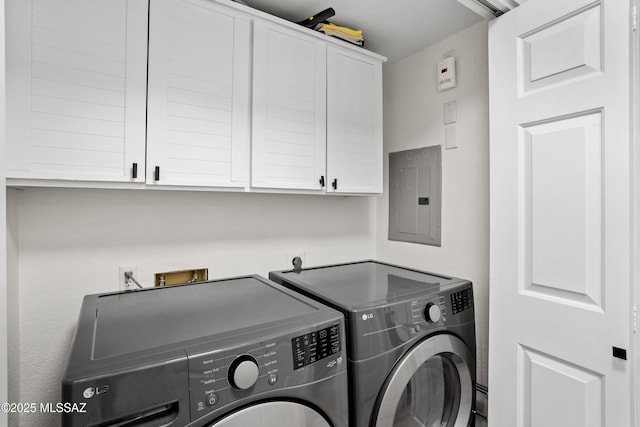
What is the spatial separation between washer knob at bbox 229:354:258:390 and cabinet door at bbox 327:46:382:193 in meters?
1.11

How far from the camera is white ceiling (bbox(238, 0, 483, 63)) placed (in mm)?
1604

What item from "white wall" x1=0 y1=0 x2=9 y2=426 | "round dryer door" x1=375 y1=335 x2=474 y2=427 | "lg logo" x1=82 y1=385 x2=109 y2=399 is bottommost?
"round dryer door" x1=375 y1=335 x2=474 y2=427

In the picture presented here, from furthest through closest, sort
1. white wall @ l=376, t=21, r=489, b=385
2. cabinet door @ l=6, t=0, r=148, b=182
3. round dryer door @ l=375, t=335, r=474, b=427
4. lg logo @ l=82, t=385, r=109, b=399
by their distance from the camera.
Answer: white wall @ l=376, t=21, r=489, b=385 → round dryer door @ l=375, t=335, r=474, b=427 → cabinet door @ l=6, t=0, r=148, b=182 → lg logo @ l=82, t=385, r=109, b=399

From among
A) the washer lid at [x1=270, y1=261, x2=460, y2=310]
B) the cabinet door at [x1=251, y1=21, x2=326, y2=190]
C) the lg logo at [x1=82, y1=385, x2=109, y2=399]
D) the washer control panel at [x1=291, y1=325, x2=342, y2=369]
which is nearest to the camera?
the lg logo at [x1=82, y1=385, x2=109, y2=399]

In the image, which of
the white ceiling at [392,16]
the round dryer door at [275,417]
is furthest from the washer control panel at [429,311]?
the white ceiling at [392,16]

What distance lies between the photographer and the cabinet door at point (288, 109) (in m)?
1.53

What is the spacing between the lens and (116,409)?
2.31ft

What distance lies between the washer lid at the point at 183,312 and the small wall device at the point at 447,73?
4.88 ft

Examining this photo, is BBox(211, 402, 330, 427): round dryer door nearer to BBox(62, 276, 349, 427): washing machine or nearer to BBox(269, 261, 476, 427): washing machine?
BBox(62, 276, 349, 427): washing machine

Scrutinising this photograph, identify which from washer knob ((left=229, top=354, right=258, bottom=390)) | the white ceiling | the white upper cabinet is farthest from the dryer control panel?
the white ceiling

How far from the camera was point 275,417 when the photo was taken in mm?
877

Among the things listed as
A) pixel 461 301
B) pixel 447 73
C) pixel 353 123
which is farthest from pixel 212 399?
pixel 447 73

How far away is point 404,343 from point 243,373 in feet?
2.08

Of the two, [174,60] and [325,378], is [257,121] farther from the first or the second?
[325,378]
